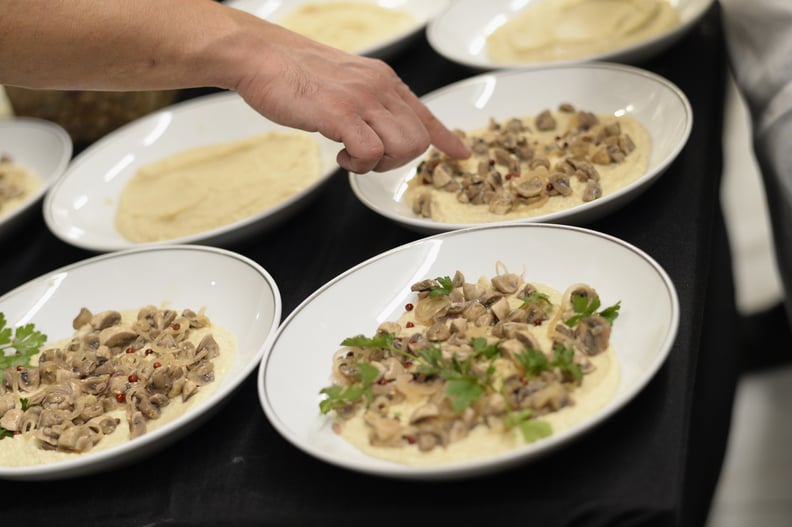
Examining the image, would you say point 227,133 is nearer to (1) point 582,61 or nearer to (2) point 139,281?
(2) point 139,281

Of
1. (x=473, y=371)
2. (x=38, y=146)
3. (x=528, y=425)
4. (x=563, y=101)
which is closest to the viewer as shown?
(x=528, y=425)

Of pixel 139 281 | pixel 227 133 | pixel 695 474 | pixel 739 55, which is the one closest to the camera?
pixel 695 474

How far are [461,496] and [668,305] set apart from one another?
0.43m

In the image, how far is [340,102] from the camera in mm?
1772

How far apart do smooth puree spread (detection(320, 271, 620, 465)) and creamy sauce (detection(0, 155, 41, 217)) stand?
1.40 m

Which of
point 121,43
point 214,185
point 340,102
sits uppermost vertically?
point 121,43

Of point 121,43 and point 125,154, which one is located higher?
point 121,43

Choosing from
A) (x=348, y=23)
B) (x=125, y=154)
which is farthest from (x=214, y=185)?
(x=348, y=23)

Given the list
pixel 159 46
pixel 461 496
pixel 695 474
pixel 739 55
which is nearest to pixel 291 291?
Answer: pixel 159 46

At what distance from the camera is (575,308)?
1.42 metres

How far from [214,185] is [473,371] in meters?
1.14

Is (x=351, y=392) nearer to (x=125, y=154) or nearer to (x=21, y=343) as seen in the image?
(x=21, y=343)

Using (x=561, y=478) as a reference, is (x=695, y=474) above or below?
below

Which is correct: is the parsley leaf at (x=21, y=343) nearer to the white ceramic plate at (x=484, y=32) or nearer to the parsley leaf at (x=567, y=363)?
the parsley leaf at (x=567, y=363)
